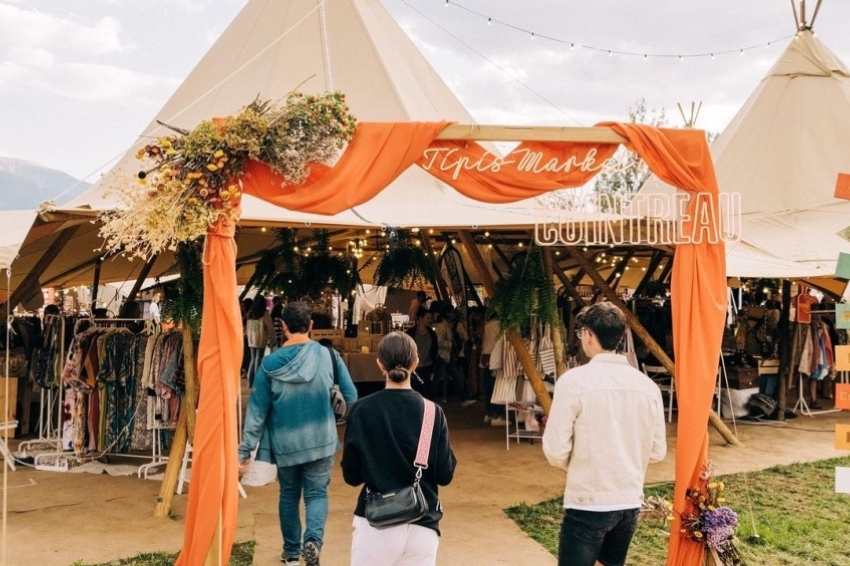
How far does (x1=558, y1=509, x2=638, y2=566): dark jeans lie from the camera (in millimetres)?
3047

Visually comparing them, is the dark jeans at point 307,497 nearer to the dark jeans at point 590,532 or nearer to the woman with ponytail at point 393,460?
the woman with ponytail at point 393,460

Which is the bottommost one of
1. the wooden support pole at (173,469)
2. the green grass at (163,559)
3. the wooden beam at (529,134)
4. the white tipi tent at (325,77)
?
the green grass at (163,559)

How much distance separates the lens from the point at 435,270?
1166cm

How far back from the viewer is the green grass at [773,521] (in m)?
5.13

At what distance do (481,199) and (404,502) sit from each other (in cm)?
215

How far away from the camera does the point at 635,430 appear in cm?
309

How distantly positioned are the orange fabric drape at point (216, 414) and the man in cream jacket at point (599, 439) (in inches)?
75.2

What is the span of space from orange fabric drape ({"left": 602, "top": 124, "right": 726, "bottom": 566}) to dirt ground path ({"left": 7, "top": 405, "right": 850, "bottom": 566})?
1.24 meters

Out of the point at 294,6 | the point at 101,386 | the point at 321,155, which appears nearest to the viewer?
the point at 321,155

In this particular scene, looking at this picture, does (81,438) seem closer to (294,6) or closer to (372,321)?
(294,6)

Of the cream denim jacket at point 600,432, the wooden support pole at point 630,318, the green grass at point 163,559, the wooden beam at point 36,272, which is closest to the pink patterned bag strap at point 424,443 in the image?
the cream denim jacket at point 600,432

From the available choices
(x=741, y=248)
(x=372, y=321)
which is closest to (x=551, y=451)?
(x=741, y=248)

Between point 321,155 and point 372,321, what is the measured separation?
9628 mm

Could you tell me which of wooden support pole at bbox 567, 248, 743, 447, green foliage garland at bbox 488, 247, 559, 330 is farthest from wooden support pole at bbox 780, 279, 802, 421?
green foliage garland at bbox 488, 247, 559, 330
